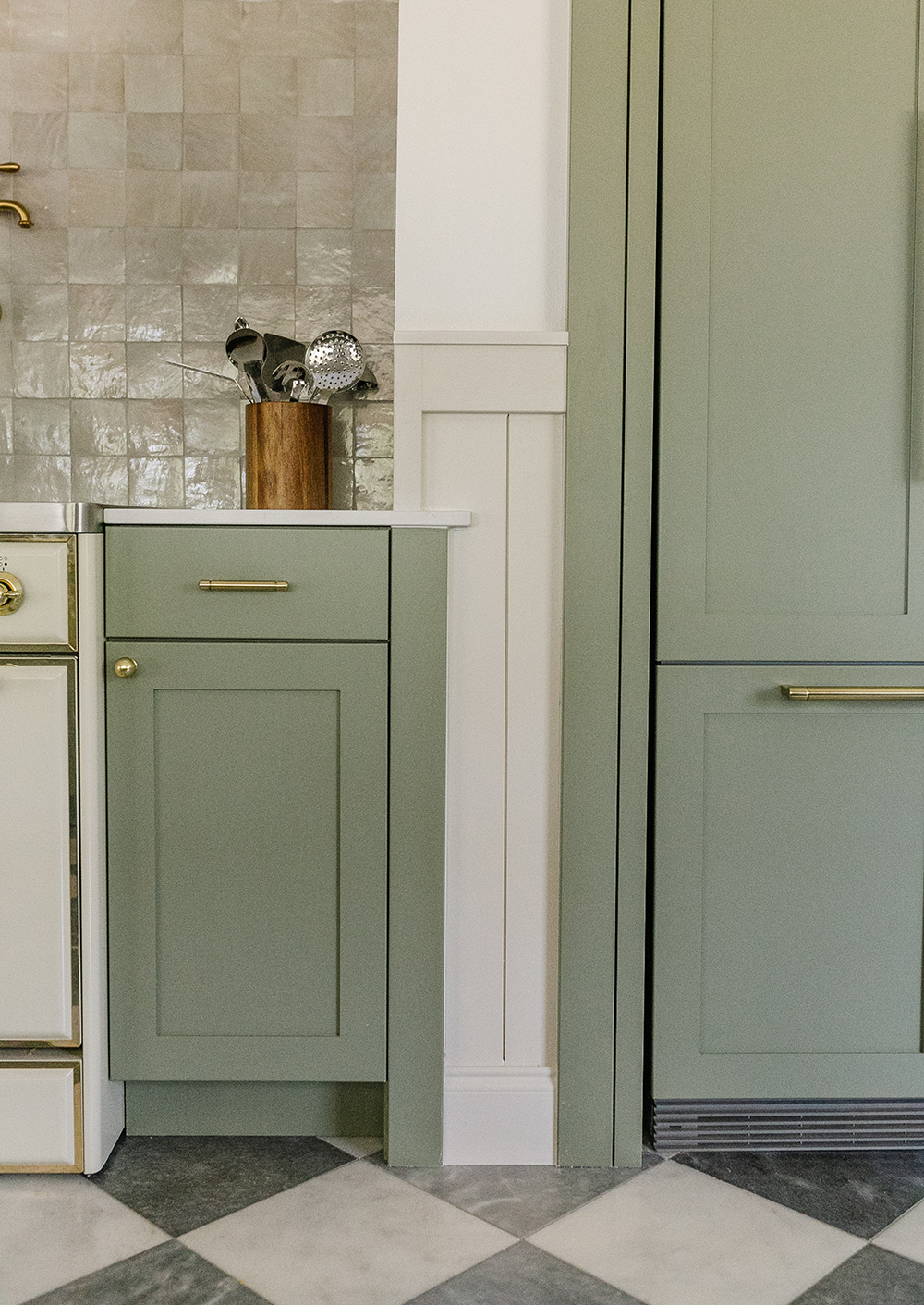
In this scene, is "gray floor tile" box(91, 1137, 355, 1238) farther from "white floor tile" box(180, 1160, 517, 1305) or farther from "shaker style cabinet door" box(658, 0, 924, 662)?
"shaker style cabinet door" box(658, 0, 924, 662)

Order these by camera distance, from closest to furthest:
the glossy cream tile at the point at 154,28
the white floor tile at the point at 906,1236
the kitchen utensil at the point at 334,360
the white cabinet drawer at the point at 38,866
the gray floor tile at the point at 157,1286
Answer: the gray floor tile at the point at 157,1286 < the white floor tile at the point at 906,1236 < the white cabinet drawer at the point at 38,866 < the kitchen utensil at the point at 334,360 < the glossy cream tile at the point at 154,28

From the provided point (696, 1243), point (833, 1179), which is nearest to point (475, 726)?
point (696, 1243)

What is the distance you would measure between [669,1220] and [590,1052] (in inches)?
9.5

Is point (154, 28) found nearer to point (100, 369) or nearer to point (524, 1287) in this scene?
point (100, 369)

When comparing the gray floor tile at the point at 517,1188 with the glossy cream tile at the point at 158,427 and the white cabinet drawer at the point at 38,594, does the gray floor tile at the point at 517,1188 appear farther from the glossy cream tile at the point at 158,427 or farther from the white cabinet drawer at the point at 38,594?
the glossy cream tile at the point at 158,427

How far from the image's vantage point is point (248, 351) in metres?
1.78

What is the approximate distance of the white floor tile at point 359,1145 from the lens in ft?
5.25

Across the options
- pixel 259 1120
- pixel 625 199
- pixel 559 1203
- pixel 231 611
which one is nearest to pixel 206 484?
pixel 231 611

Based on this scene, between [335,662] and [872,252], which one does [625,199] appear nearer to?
[872,252]

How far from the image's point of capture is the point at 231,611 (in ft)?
4.94

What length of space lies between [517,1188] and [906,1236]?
0.53m

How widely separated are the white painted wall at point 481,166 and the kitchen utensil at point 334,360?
204 mm

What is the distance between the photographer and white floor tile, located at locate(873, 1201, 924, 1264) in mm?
1362

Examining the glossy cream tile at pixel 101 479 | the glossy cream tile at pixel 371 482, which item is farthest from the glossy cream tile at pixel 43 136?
the glossy cream tile at pixel 371 482
